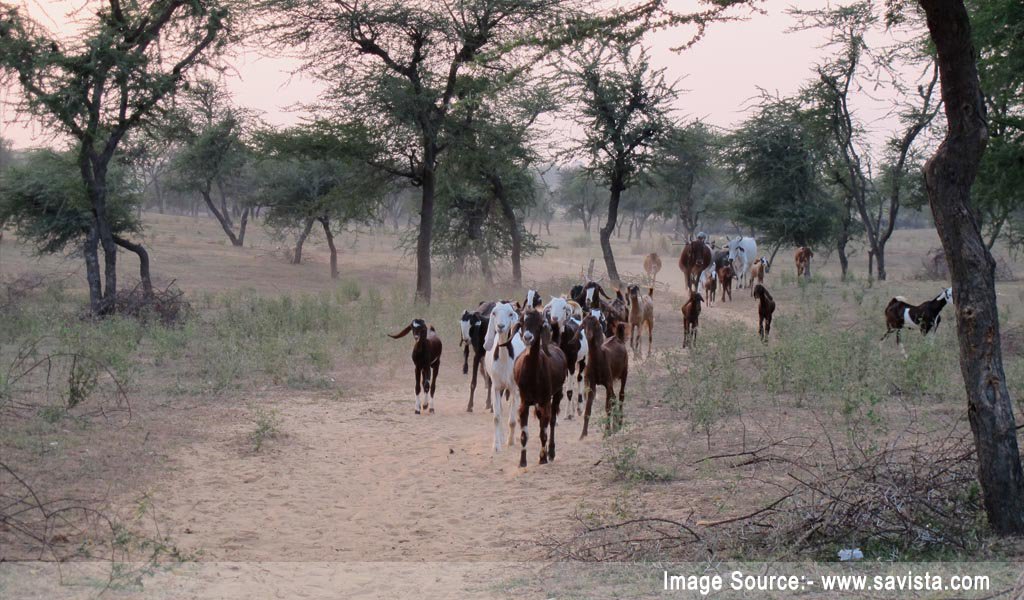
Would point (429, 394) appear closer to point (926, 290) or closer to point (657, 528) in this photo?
point (657, 528)

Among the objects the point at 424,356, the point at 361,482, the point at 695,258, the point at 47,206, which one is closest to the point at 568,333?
the point at 424,356

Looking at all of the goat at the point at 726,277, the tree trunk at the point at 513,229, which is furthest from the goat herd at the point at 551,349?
the tree trunk at the point at 513,229

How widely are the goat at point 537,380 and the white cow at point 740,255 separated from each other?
17459 mm

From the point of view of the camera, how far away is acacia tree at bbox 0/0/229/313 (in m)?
17.8

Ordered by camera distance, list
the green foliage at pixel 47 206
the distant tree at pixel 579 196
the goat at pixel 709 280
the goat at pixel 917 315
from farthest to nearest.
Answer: the distant tree at pixel 579 196 → the green foliage at pixel 47 206 → the goat at pixel 709 280 → the goat at pixel 917 315

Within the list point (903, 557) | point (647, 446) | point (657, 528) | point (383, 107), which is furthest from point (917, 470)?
point (383, 107)

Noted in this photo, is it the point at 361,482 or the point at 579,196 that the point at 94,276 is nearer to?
the point at 361,482

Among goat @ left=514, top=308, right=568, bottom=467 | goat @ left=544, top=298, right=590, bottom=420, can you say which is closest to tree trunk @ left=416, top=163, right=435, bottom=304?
goat @ left=544, top=298, right=590, bottom=420

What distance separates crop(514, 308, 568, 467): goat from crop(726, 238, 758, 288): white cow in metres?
17.5

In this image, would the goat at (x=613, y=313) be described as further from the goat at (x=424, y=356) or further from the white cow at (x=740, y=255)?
the white cow at (x=740, y=255)

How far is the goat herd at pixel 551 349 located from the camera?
9.09 meters

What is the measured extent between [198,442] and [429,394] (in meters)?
3.57

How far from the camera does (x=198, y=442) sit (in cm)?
948

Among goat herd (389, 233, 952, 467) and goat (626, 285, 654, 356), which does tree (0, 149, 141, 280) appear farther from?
goat herd (389, 233, 952, 467)
